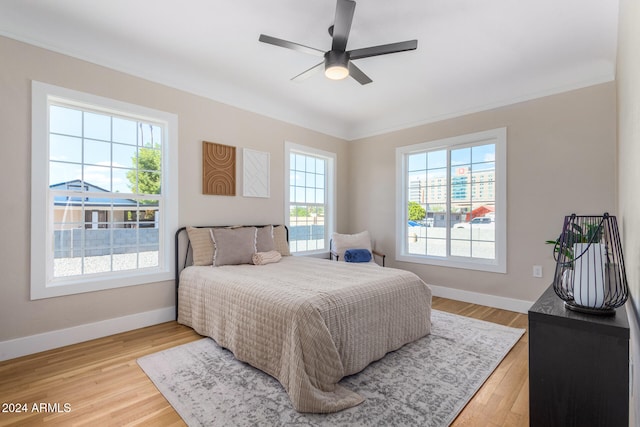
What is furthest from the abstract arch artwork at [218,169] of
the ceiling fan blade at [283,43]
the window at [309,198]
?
the ceiling fan blade at [283,43]

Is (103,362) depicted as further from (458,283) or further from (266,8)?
(458,283)

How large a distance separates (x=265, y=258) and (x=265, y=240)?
14.3 inches

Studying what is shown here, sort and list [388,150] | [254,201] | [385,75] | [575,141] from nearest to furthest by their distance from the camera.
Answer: [575,141], [385,75], [254,201], [388,150]

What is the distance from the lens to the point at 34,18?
2.45 m

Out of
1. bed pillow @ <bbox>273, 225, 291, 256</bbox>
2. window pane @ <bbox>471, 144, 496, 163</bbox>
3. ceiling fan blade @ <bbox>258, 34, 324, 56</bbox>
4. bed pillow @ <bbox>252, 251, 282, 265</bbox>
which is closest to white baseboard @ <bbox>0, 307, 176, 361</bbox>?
bed pillow @ <bbox>252, 251, 282, 265</bbox>

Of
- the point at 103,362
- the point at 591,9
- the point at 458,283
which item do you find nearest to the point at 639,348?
the point at 591,9

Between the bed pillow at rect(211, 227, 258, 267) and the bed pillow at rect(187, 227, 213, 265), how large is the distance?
0.06 metres

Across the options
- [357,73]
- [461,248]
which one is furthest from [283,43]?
[461,248]

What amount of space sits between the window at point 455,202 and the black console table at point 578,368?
2.82 m

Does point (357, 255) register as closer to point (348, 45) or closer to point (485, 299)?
point (485, 299)

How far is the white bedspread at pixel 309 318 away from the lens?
186 cm

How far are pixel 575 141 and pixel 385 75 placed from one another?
215 centimetres

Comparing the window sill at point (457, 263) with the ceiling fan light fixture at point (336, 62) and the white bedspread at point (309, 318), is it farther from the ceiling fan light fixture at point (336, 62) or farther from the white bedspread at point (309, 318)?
the ceiling fan light fixture at point (336, 62)

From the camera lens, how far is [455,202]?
420cm
